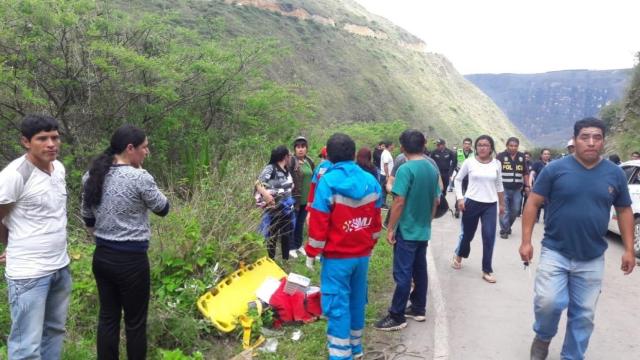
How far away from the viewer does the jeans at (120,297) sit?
11.1ft

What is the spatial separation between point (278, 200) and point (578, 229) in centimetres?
377

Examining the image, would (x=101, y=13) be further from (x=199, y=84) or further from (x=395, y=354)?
(x=395, y=354)

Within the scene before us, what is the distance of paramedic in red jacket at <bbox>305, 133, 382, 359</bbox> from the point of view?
3764 mm

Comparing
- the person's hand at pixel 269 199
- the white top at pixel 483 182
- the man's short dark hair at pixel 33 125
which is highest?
the man's short dark hair at pixel 33 125

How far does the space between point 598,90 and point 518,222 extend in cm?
15798

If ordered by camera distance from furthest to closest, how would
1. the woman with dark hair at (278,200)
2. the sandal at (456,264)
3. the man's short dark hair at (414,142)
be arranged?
the sandal at (456,264) < the woman with dark hair at (278,200) < the man's short dark hair at (414,142)

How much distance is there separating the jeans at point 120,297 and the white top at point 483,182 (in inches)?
179

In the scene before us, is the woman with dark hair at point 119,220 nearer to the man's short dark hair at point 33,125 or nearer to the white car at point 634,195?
the man's short dark hair at point 33,125

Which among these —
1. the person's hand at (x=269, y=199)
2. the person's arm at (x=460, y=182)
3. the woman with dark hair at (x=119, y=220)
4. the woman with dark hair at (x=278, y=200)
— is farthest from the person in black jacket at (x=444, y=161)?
the woman with dark hair at (x=119, y=220)

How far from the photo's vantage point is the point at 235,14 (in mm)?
49656

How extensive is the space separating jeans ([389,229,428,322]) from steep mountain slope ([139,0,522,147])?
2440cm

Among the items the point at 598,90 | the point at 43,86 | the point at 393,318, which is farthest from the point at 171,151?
the point at 598,90

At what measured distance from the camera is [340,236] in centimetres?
380

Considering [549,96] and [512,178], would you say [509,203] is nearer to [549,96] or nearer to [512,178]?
[512,178]
